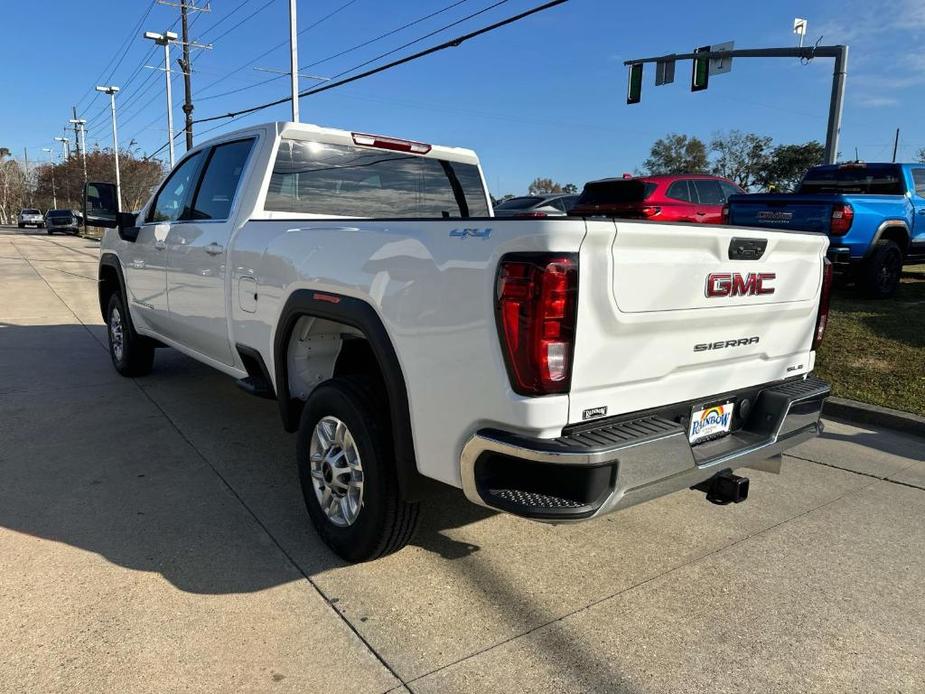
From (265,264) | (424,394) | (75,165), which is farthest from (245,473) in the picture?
(75,165)

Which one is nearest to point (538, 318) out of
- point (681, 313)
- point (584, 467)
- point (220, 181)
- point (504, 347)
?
point (504, 347)

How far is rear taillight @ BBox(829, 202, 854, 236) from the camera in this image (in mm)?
8461

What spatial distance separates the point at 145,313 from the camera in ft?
19.1

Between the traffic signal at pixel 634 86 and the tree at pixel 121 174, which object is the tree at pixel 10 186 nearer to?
the tree at pixel 121 174

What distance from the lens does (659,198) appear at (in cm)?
1211

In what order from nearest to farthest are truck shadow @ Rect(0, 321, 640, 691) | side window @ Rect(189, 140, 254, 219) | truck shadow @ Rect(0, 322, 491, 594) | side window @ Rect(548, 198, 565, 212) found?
truck shadow @ Rect(0, 321, 640, 691), truck shadow @ Rect(0, 322, 491, 594), side window @ Rect(189, 140, 254, 219), side window @ Rect(548, 198, 565, 212)

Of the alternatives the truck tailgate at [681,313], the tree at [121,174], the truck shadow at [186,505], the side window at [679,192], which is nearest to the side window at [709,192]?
the side window at [679,192]

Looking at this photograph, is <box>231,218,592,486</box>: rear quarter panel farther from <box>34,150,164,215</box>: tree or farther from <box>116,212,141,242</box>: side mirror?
<box>34,150,164,215</box>: tree

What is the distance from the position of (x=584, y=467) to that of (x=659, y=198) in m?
10.8

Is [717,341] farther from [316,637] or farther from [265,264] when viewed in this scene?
[265,264]

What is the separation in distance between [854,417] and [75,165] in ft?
250

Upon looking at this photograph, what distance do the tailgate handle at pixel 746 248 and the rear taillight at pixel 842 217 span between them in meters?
6.59

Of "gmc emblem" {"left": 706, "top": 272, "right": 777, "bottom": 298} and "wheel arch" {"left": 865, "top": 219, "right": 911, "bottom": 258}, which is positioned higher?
"wheel arch" {"left": 865, "top": 219, "right": 911, "bottom": 258}

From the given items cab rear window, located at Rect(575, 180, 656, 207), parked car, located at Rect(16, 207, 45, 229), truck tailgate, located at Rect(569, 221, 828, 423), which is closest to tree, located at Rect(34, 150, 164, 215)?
parked car, located at Rect(16, 207, 45, 229)
